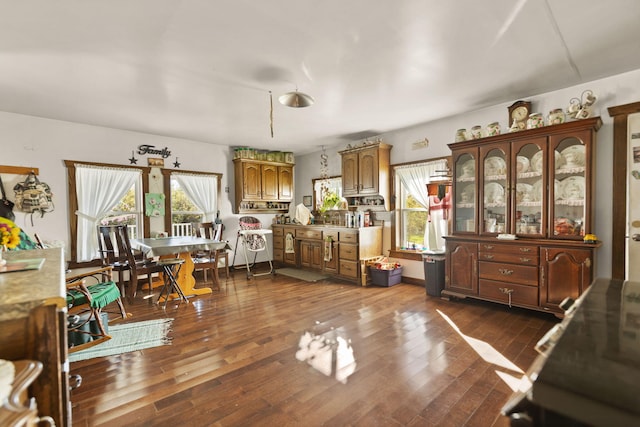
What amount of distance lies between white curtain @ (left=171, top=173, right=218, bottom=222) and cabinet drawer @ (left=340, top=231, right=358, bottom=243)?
252 cm

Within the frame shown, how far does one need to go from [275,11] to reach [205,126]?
3102mm

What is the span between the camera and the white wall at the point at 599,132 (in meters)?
3.15

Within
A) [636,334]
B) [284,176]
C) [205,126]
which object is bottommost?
[636,334]

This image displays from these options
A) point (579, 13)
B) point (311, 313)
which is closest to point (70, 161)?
point (311, 313)

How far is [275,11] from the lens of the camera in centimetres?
207

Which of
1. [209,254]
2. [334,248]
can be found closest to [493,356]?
[334,248]

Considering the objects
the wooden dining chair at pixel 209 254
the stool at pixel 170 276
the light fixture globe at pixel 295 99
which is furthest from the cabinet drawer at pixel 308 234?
the light fixture globe at pixel 295 99

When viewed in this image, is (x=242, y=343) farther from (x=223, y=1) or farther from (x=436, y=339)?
(x=223, y=1)

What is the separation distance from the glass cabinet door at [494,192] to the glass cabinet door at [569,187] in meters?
0.47

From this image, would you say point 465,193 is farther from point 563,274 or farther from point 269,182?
point 269,182

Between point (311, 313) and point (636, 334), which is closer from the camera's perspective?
point (636, 334)

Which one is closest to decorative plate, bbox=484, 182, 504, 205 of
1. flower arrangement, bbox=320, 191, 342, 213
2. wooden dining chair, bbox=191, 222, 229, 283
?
flower arrangement, bbox=320, 191, 342, 213

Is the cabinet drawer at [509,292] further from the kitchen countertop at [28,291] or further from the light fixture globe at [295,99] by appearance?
the kitchen countertop at [28,291]

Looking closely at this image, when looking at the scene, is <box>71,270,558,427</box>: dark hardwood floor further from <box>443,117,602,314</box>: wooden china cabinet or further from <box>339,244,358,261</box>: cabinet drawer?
<box>339,244,358,261</box>: cabinet drawer
